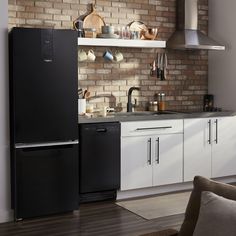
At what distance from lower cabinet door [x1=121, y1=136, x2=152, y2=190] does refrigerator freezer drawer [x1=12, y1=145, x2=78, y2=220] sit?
64 cm

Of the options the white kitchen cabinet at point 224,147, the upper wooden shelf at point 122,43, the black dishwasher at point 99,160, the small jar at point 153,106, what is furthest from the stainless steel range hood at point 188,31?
the black dishwasher at point 99,160

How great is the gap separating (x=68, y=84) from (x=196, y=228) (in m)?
2.51

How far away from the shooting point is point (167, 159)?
499 cm

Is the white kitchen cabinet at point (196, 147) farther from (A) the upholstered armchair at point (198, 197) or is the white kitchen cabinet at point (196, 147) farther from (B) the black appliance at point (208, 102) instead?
(A) the upholstered armchair at point (198, 197)

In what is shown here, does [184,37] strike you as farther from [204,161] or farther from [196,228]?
[196,228]

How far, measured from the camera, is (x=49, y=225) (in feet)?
13.1

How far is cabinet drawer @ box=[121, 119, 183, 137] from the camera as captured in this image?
15.5ft

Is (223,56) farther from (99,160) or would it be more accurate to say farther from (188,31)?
(99,160)

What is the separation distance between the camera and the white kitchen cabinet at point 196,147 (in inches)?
201

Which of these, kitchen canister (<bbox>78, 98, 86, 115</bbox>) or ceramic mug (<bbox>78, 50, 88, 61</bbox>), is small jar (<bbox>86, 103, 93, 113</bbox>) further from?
ceramic mug (<bbox>78, 50, 88, 61</bbox>)

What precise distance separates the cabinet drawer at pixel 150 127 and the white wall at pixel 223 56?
1024 mm

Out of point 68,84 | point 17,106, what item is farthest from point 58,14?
point 17,106

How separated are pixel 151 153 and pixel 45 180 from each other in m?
1.29

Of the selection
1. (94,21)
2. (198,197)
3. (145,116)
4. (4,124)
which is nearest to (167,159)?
(145,116)
